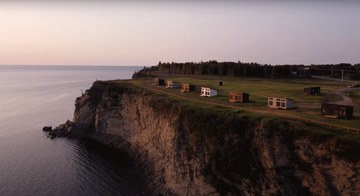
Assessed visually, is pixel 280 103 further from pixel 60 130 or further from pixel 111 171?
pixel 60 130

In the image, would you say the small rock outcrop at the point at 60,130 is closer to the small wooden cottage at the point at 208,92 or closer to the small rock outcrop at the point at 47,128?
the small rock outcrop at the point at 47,128

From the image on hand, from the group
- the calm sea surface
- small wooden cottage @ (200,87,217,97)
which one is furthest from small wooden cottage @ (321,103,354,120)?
the calm sea surface

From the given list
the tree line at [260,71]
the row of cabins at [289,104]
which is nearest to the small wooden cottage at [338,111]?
the row of cabins at [289,104]

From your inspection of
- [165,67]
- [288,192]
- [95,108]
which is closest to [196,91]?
[95,108]

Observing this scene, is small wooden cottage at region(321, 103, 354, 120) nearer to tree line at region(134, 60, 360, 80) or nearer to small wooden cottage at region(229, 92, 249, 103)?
small wooden cottage at region(229, 92, 249, 103)

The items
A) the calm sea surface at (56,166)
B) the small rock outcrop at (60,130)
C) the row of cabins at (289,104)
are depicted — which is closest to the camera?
the row of cabins at (289,104)

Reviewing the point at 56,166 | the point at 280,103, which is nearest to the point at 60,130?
the point at 56,166
